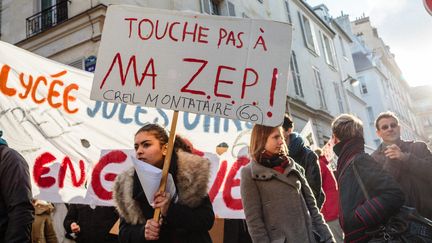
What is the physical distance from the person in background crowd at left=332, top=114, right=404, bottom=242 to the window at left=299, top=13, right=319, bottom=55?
55.7 ft

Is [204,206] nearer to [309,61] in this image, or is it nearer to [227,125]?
[227,125]

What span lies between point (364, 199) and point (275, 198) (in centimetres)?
59

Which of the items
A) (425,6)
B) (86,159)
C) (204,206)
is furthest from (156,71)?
(425,6)

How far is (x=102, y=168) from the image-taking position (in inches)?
153

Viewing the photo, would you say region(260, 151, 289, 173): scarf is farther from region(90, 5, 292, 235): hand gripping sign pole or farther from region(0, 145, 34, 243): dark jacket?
region(0, 145, 34, 243): dark jacket

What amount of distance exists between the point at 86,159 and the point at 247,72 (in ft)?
6.02

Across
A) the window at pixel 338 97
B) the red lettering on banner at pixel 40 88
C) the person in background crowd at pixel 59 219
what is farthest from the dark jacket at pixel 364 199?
the window at pixel 338 97

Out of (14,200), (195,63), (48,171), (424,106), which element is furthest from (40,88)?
(424,106)

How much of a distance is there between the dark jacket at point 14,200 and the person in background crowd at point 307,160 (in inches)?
89.8

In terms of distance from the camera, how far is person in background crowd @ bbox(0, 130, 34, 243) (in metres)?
2.42

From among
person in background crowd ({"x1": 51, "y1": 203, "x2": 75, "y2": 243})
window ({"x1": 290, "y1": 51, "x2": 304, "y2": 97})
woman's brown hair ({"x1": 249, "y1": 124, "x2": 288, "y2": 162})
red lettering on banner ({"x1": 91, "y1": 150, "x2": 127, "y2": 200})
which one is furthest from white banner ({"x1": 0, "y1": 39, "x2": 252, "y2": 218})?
window ({"x1": 290, "y1": 51, "x2": 304, "y2": 97})

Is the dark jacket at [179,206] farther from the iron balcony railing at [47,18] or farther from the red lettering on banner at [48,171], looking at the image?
the iron balcony railing at [47,18]

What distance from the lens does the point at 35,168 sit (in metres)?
A: 3.56

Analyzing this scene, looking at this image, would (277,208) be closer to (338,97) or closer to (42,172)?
(42,172)
